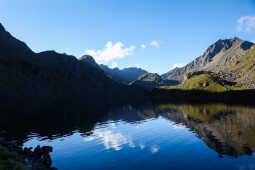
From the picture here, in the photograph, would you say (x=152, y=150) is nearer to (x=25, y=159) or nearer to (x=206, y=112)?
(x=25, y=159)

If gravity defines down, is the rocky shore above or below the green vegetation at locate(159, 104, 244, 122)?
above

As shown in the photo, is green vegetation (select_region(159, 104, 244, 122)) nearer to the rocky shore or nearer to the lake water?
the lake water

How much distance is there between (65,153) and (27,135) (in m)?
23.7

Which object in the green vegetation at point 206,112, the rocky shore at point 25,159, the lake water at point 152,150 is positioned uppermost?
the rocky shore at point 25,159

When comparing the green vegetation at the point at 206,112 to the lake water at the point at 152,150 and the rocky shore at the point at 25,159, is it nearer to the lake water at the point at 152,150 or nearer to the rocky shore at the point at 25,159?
the lake water at the point at 152,150

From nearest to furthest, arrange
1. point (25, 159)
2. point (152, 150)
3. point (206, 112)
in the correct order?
point (25, 159) < point (152, 150) < point (206, 112)

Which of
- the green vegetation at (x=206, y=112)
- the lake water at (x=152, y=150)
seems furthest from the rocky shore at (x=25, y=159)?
the green vegetation at (x=206, y=112)

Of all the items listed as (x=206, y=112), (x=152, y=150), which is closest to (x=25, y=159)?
(x=152, y=150)

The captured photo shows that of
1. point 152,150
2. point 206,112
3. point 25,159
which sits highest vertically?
point 25,159

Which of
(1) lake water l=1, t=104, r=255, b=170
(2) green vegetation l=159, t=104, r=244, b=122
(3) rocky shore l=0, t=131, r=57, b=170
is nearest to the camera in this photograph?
(3) rocky shore l=0, t=131, r=57, b=170

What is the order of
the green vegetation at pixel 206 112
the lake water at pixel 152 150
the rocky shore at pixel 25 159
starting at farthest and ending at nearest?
the green vegetation at pixel 206 112
the lake water at pixel 152 150
the rocky shore at pixel 25 159

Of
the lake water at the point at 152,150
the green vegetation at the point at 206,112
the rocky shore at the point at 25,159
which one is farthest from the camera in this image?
the green vegetation at the point at 206,112

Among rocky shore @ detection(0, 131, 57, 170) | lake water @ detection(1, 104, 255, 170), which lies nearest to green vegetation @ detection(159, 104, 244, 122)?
lake water @ detection(1, 104, 255, 170)

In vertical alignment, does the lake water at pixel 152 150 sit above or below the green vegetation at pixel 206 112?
below
